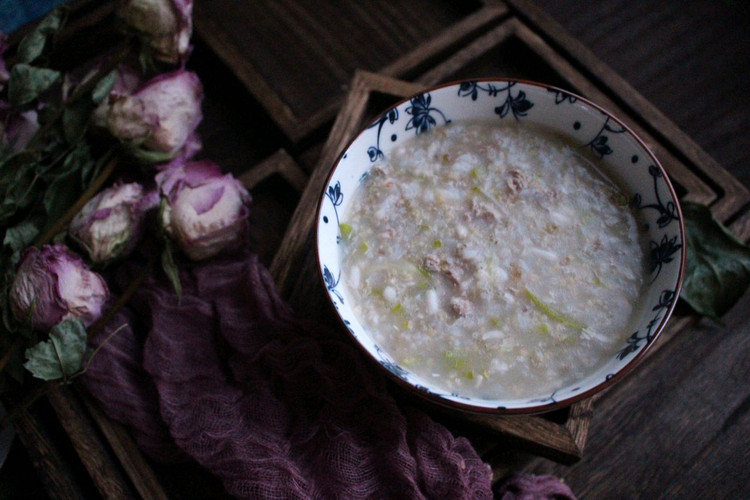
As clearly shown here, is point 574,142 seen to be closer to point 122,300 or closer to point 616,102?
point 616,102

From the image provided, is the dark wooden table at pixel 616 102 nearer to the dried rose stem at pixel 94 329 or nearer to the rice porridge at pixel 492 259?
the dried rose stem at pixel 94 329

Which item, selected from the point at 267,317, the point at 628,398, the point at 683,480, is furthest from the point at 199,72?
the point at 683,480

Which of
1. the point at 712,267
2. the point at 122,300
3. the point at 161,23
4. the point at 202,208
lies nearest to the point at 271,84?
the point at 161,23

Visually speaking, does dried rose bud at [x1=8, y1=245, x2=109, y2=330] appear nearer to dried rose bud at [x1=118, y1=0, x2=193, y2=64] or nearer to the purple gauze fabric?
the purple gauze fabric

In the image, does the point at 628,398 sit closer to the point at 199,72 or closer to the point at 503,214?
the point at 503,214

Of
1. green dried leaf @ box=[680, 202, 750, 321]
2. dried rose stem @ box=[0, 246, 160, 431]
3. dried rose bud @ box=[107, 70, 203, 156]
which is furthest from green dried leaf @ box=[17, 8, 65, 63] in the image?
green dried leaf @ box=[680, 202, 750, 321]

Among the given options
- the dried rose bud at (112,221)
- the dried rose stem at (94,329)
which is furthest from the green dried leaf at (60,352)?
the dried rose bud at (112,221)

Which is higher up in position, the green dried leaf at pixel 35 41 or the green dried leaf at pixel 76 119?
the green dried leaf at pixel 35 41
